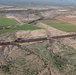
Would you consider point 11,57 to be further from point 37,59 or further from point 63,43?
point 63,43

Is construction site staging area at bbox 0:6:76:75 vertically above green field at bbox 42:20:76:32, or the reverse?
construction site staging area at bbox 0:6:76:75

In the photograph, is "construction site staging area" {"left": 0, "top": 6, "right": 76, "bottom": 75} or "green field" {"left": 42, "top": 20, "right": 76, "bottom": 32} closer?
"construction site staging area" {"left": 0, "top": 6, "right": 76, "bottom": 75}

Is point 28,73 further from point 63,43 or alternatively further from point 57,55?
point 63,43

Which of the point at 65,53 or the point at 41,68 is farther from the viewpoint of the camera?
the point at 65,53

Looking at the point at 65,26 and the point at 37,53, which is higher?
the point at 37,53

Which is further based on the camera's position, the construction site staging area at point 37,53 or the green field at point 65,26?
the green field at point 65,26

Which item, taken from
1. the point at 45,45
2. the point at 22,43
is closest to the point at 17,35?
the point at 22,43

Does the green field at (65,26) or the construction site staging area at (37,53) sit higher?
the construction site staging area at (37,53)

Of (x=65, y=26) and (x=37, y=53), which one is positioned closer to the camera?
(x=37, y=53)

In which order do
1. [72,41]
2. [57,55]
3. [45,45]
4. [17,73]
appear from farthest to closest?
[72,41] < [45,45] < [57,55] < [17,73]

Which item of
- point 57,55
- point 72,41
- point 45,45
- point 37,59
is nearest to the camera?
point 37,59
